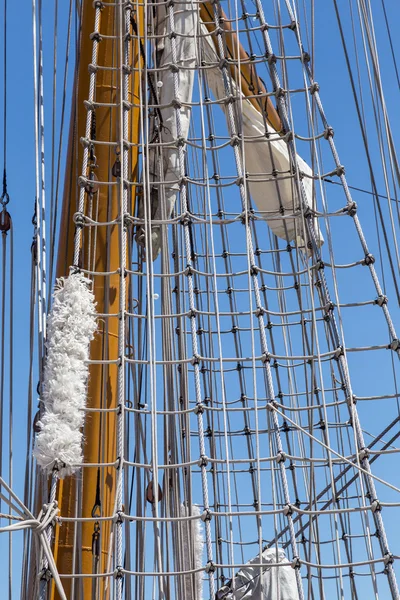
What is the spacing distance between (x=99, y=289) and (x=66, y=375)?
0.67m

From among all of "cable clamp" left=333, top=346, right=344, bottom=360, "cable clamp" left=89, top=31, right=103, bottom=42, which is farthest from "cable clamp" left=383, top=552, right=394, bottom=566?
"cable clamp" left=89, top=31, right=103, bottom=42

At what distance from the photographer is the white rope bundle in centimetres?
325

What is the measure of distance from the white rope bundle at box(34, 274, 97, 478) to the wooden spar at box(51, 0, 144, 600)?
0.17 metres

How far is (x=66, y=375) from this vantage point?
346 cm

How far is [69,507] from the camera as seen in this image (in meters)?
3.61

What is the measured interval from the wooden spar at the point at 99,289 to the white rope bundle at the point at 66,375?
167 millimetres

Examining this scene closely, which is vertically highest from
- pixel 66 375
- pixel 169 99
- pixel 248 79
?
pixel 248 79

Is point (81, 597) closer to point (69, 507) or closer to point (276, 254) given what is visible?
point (69, 507)

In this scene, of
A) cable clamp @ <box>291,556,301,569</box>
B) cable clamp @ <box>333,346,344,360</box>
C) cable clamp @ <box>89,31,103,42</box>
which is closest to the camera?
cable clamp @ <box>291,556,301,569</box>

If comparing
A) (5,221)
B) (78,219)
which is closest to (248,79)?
(5,221)

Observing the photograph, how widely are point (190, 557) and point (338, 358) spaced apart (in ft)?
3.30

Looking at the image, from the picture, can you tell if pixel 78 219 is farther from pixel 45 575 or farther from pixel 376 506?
pixel 376 506

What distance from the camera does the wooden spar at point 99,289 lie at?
3.57 metres

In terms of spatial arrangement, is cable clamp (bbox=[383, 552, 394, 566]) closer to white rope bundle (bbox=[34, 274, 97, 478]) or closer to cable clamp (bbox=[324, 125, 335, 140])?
white rope bundle (bbox=[34, 274, 97, 478])
